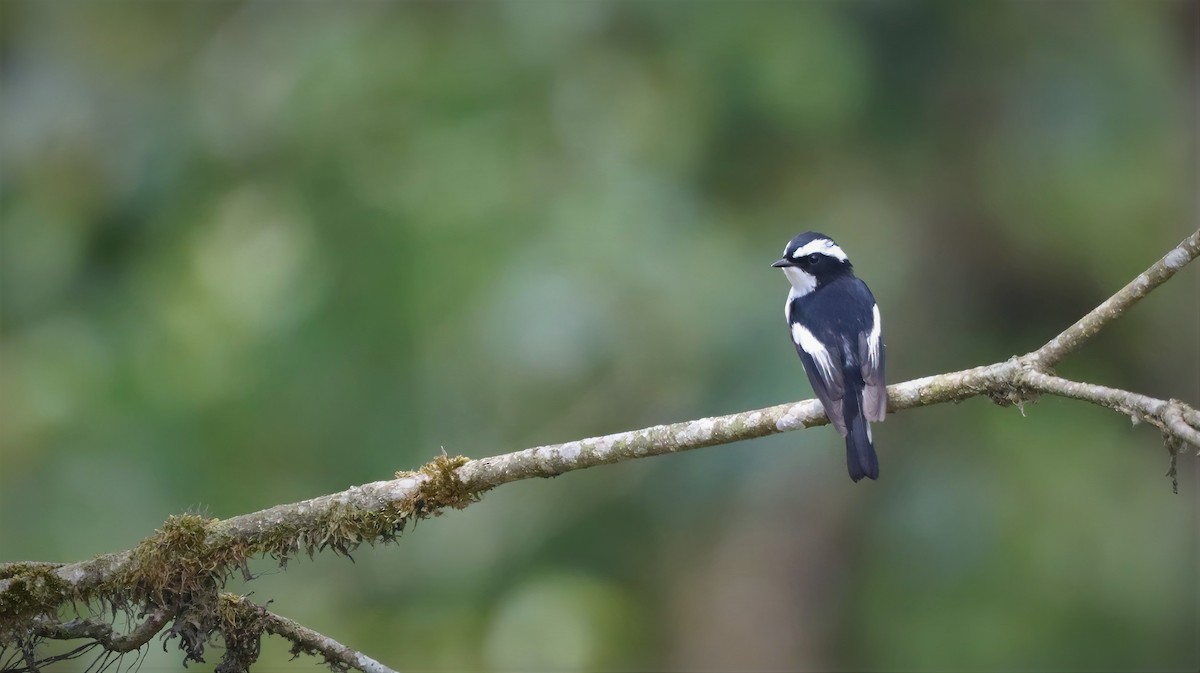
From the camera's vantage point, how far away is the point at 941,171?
1034cm

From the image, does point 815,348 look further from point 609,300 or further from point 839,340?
point 609,300

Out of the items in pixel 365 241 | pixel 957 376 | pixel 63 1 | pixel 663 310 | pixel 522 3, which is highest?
pixel 63 1

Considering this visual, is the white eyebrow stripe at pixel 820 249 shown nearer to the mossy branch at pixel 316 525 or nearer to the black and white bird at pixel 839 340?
the black and white bird at pixel 839 340

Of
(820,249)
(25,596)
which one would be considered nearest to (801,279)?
(820,249)

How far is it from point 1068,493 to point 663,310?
141 inches

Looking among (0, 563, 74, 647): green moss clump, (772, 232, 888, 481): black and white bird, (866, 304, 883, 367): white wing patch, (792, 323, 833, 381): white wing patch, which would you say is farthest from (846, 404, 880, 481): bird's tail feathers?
(0, 563, 74, 647): green moss clump

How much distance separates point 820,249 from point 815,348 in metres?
0.93

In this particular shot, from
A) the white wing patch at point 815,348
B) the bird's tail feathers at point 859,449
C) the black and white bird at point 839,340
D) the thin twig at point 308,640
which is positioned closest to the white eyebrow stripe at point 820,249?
the black and white bird at point 839,340

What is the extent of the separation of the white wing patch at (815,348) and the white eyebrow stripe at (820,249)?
0.50 m

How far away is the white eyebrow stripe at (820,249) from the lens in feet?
19.7

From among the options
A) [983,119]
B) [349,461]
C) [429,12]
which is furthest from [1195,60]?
Answer: [349,461]

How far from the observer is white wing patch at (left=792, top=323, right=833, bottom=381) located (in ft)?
16.2

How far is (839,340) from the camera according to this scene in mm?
5211

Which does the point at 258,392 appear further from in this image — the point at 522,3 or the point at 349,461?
the point at 522,3
